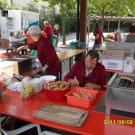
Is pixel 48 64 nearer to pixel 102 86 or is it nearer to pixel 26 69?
pixel 26 69

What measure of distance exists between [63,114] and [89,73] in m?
1.08

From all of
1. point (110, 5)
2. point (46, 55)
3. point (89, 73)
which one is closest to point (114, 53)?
point (89, 73)

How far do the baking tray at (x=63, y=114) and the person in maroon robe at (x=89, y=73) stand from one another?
0.79m

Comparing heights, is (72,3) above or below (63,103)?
above

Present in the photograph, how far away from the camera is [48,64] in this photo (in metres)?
4.02

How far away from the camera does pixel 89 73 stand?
280 centimetres

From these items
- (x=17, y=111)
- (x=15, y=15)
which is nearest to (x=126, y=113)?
(x=17, y=111)

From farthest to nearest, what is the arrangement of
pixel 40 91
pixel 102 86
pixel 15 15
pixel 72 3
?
pixel 15 15 < pixel 72 3 < pixel 102 86 < pixel 40 91

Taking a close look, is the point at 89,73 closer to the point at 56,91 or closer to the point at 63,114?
the point at 56,91

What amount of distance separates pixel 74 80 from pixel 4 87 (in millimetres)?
780

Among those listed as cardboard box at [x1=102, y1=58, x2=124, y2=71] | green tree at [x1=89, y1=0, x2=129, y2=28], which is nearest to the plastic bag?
cardboard box at [x1=102, y1=58, x2=124, y2=71]

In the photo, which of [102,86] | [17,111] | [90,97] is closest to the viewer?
[17,111]

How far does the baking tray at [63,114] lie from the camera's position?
5.54 feet
